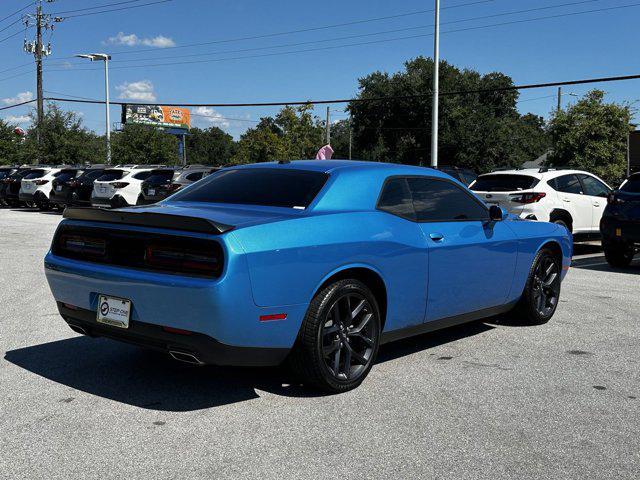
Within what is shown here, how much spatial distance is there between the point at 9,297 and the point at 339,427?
553 cm

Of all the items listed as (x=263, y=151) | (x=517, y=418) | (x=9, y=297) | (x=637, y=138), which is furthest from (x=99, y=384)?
→ (x=263, y=151)

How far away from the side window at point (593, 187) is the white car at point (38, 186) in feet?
62.5

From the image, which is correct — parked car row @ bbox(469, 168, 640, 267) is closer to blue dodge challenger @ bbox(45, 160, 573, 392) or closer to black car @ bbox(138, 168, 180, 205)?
blue dodge challenger @ bbox(45, 160, 573, 392)

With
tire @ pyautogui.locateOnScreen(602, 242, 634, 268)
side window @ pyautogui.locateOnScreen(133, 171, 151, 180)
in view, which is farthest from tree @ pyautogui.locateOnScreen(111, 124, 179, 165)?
tire @ pyautogui.locateOnScreen(602, 242, 634, 268)

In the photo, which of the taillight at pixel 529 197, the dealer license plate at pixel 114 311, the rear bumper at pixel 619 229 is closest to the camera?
the dealer license plate at pixel 114 311

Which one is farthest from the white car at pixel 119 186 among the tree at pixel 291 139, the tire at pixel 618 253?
the tree at pixel 291 139

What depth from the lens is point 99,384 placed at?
4715mm

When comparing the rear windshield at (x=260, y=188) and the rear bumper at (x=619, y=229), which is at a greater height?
the rear windshield at (x=260, y=188)

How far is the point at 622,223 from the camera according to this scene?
1088cm

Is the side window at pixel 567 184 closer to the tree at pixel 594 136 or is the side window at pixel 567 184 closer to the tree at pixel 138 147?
the tree at pixel 594 136

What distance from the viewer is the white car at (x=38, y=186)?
84.3ft

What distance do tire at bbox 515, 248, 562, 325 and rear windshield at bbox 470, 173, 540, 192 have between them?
5.89 m

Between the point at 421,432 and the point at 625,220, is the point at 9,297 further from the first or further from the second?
the point at 625,220

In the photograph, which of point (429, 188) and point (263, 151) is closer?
point (429, 188)
